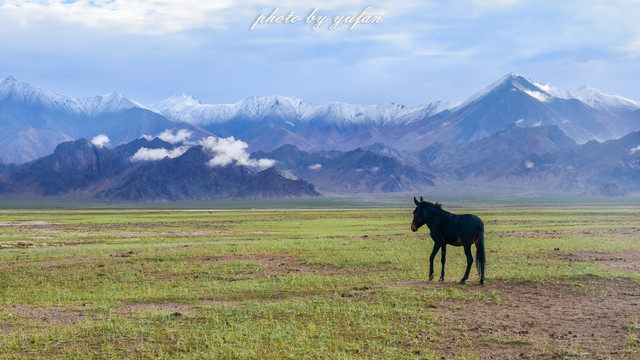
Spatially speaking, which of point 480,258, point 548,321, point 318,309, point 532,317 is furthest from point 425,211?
point 548,321

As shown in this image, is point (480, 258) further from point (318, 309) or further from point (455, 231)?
point (318, 309)

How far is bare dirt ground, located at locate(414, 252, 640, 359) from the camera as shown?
44.9 ft

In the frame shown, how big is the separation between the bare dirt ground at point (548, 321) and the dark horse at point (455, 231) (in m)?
1.17

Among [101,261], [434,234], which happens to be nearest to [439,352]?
[434,234]

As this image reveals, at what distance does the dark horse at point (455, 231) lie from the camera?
73.4ft

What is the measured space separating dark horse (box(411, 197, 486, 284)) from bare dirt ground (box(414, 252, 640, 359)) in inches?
46.0

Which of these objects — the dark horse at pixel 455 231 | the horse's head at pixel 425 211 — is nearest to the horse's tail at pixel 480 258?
the dark horse at pixel 455 231

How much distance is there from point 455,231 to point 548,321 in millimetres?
7040

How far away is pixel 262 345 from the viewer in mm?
14078

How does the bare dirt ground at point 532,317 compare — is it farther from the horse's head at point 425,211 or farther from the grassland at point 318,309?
the horse's head at point 425,211

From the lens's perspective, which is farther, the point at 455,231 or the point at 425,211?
the point at 425,211

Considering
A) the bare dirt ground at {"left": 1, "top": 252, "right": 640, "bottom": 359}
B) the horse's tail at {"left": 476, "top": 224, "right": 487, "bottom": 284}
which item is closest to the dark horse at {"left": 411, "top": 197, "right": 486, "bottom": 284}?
the horse's tail at {"left": 476, "top": 224, "right": 487, "bottom": 284}

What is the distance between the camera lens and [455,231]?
2306 centimetres

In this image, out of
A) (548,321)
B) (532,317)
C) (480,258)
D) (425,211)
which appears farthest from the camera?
(425,211)
